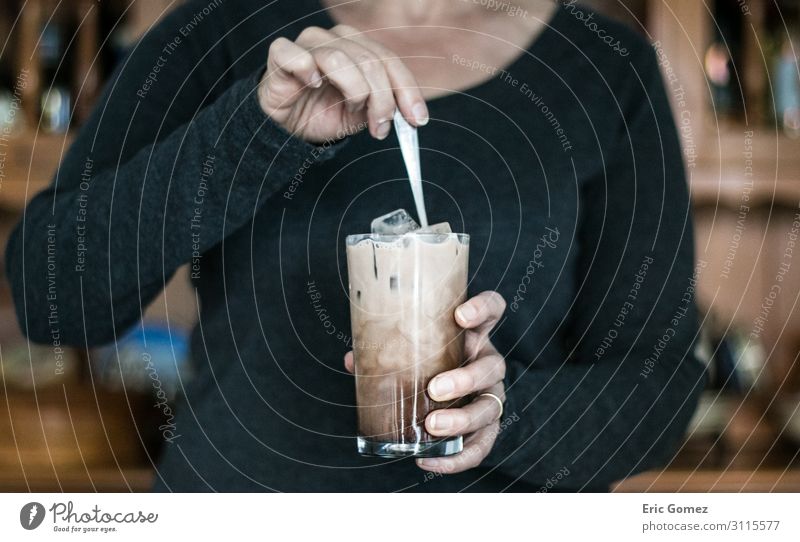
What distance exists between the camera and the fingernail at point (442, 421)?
1.45 ft

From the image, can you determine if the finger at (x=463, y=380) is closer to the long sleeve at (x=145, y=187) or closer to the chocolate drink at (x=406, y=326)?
the chocolate drink at (x=406, y=326)

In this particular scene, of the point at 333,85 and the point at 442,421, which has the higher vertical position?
the point at 333,85

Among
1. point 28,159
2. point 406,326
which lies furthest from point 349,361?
point 28,159

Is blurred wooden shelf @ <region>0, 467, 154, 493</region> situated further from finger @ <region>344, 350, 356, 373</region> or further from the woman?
finger @ <region>344, 350, 356, 373</region>

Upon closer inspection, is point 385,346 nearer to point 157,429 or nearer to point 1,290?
point 157,429

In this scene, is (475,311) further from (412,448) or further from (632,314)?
(632,314)

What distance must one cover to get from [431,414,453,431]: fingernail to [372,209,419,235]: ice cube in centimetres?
11

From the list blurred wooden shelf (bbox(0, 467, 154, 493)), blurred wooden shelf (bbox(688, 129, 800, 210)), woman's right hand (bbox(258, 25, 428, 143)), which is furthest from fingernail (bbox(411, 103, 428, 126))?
blurred wooden shelf (bbox(688, 129, 800, 210))

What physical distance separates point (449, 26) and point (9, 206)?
0.73 m

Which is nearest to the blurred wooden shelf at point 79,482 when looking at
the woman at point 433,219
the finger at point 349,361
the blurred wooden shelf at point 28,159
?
the woman at point 433,219

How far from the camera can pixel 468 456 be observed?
1.60 feet

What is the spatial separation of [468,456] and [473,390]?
6 cm

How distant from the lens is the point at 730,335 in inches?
46.2
